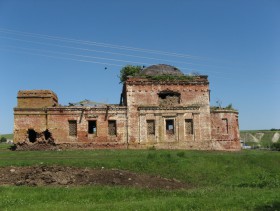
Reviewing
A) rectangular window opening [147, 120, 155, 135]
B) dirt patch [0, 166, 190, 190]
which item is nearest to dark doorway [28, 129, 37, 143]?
rectangular window opening [147, 120, 155, 135]

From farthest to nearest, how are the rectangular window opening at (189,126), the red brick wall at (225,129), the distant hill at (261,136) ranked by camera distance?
the distant hill at (261,136) → the red brick wall at (225,129) → the rectangular window opening at (189,126)

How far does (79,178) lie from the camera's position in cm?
2116

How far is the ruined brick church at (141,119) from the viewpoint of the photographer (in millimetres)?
37719

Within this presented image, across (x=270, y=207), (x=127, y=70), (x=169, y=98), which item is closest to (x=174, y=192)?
(x=270, y=207)

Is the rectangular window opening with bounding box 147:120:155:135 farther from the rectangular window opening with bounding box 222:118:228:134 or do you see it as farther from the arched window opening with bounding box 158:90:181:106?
the rectangular window opening with bounding box 222:118:228:134

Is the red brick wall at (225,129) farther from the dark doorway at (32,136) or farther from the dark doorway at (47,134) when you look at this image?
the dark doorway at (32,136)

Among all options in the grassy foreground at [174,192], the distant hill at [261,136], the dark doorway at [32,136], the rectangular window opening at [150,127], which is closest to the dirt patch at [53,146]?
the dark doorway at [32,136]

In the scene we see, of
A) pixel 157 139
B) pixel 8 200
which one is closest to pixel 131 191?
pixel 8 200

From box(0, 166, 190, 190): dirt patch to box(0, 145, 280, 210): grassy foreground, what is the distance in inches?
68.4

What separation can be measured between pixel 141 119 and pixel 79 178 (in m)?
17.9

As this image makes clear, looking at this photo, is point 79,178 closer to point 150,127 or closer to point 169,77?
point 150,127

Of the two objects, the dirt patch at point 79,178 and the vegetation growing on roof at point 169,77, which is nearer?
the dirt patch at point 79,178

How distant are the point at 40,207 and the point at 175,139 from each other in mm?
25682

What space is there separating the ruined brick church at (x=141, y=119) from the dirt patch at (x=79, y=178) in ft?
48.9
